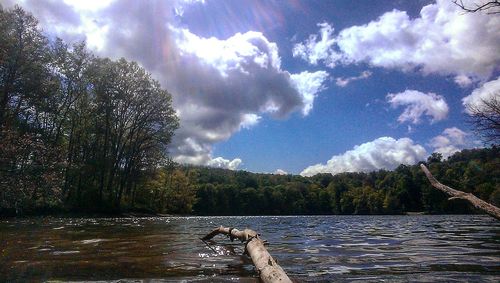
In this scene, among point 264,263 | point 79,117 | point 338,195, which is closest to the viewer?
point 264,263

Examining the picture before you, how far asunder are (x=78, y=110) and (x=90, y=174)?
728 centimetres

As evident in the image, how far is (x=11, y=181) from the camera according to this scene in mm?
18578

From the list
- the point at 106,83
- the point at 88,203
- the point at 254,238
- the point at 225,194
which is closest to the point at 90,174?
the point at 88,203

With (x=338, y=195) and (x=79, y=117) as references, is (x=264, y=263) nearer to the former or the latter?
(x=79, y=117)

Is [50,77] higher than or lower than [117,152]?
higher

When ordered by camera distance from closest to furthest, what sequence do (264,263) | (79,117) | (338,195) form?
1. (264,263)
2. (79,117)
3. (338,195)

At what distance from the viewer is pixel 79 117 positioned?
1626 inches

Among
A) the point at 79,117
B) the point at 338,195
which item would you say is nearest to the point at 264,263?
the point at 79,117

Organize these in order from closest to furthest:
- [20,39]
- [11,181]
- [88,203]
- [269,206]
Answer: [11,181]
[20,39]
[88,203]
[269,206]

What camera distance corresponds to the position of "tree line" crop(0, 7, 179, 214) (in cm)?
2705

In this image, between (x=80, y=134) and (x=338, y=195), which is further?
(x=338, y=195)

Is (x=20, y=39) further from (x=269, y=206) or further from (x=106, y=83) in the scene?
(x=269, y=206)

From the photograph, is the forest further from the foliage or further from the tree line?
the foliage

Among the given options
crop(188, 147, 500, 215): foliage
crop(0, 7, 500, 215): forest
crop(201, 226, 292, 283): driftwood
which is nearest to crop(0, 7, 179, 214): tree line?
crop(0, 7, 500, 215): forest
